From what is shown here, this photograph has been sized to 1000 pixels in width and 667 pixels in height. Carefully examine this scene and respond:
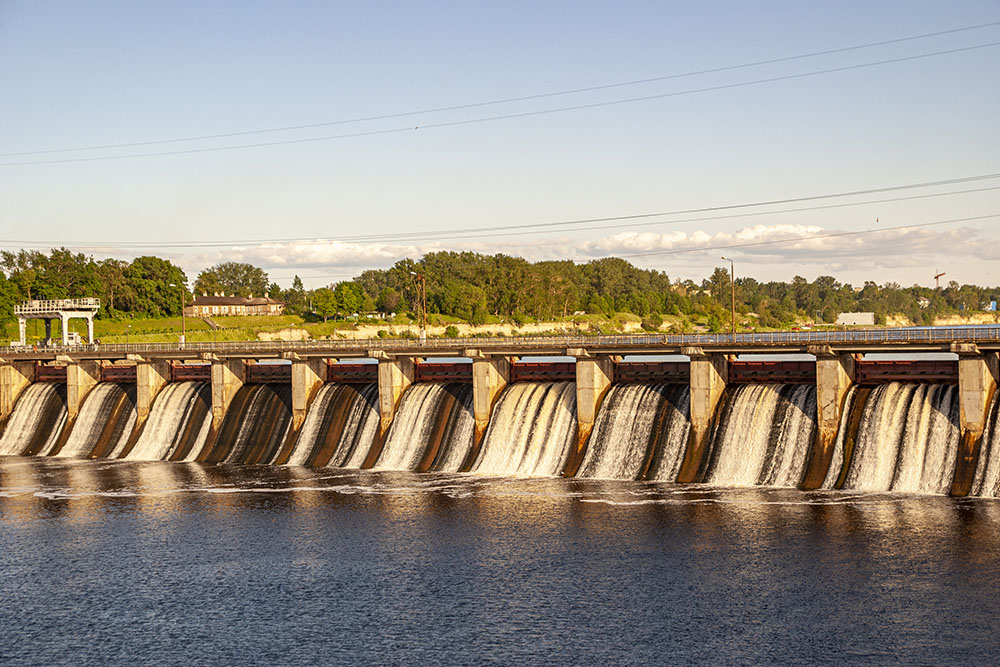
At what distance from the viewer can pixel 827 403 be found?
58.1 metres

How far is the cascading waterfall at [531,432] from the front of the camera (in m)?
65.8

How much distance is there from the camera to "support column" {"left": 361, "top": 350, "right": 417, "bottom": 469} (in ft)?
238

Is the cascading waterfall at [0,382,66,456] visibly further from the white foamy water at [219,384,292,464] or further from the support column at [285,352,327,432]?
the support column at [285,352,327,432]

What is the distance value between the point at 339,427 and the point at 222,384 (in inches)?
Answer: 473

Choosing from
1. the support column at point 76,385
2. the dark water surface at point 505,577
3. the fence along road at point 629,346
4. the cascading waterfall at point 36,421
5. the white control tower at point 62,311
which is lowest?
the dark water surface at point 505,577

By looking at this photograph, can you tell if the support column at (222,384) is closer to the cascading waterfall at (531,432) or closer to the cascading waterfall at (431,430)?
the cascading waterfall at (431,430)

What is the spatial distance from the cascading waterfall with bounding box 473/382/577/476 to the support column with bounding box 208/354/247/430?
78.0 ft

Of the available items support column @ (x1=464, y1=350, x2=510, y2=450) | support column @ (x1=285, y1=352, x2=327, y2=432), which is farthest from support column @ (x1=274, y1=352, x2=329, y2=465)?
support column @ (x1=464, y1=350, x2=510, y2=450)

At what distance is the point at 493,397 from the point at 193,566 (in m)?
28.4

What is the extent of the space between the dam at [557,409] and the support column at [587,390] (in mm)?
120

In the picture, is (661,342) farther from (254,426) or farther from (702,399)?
(254,426)

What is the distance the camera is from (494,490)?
2391 inches

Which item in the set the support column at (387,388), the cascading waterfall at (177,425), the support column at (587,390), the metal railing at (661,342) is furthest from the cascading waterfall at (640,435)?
the cascading waterfall at (177,425)

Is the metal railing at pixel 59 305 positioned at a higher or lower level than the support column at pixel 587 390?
higher
